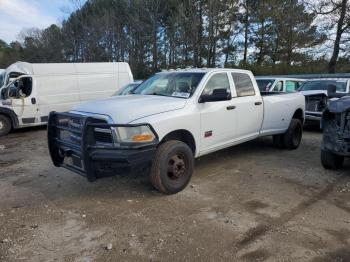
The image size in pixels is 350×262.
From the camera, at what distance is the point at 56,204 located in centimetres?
454

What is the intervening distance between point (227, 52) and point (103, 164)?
111ft

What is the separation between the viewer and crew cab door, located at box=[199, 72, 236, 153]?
515 cm

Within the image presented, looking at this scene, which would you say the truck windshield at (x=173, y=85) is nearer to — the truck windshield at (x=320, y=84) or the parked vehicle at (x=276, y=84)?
the parked vehicle at (x=276, y=84)

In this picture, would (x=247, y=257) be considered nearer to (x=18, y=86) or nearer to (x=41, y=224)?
(x=41, y=224)

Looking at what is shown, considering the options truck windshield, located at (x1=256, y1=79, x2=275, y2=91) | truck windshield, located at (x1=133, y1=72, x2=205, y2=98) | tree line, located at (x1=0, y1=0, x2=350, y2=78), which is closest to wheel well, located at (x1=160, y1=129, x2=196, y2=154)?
truck windshield, located at (x1=133, y1=72, x2=205, y2=98)

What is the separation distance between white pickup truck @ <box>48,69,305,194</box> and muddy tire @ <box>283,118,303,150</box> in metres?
1.27

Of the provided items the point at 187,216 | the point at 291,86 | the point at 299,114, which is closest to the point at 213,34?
the point at 291,86

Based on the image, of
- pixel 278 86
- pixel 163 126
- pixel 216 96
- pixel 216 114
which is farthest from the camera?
pixel 278 86

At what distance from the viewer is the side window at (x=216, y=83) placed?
Answer: 17.7ft

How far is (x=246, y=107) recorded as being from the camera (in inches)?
240

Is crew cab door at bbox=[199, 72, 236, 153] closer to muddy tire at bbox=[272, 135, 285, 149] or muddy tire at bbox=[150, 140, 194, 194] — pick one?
muddy tire at bbox=[150, 140, 194, 194]

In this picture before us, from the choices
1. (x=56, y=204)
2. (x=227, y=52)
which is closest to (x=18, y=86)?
(x=56, y=204)

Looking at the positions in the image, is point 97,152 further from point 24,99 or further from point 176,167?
point 24,99

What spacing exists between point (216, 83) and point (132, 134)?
2.07 meters
